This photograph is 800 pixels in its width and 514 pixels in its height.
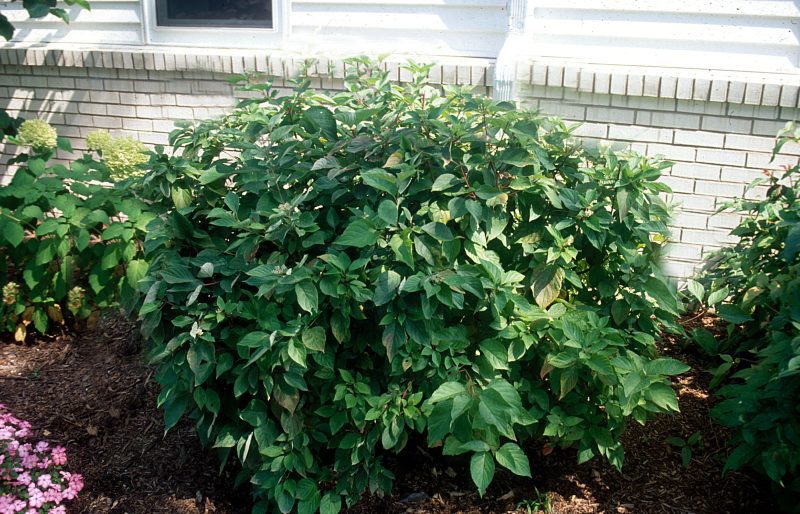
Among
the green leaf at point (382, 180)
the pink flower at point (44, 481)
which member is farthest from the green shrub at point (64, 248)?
the green leaf at point (382, 180)

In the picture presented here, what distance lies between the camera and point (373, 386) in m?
2.22

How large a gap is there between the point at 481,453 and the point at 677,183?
102 inches

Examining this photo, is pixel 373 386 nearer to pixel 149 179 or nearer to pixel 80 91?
pixel 149 179

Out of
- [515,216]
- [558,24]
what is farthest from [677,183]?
[515,216]

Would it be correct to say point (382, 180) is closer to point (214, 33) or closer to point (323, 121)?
point (323, 121)

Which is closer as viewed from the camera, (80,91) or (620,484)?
(620,484)

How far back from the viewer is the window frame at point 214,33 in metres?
4.73

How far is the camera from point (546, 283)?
2.21 meters

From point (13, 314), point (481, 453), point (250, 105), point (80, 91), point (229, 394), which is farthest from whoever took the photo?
point (80, 91)

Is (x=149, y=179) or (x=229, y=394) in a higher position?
(x=149, y=179)

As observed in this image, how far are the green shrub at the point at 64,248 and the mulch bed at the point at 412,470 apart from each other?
463mm

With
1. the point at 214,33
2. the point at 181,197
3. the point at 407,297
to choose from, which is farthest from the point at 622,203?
the point at 214,33

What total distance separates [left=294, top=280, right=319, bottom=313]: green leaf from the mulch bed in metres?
0.83

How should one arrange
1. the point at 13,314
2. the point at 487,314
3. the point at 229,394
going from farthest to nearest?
the point at 13,314 → the point at 229,394 → the point at 487,314
